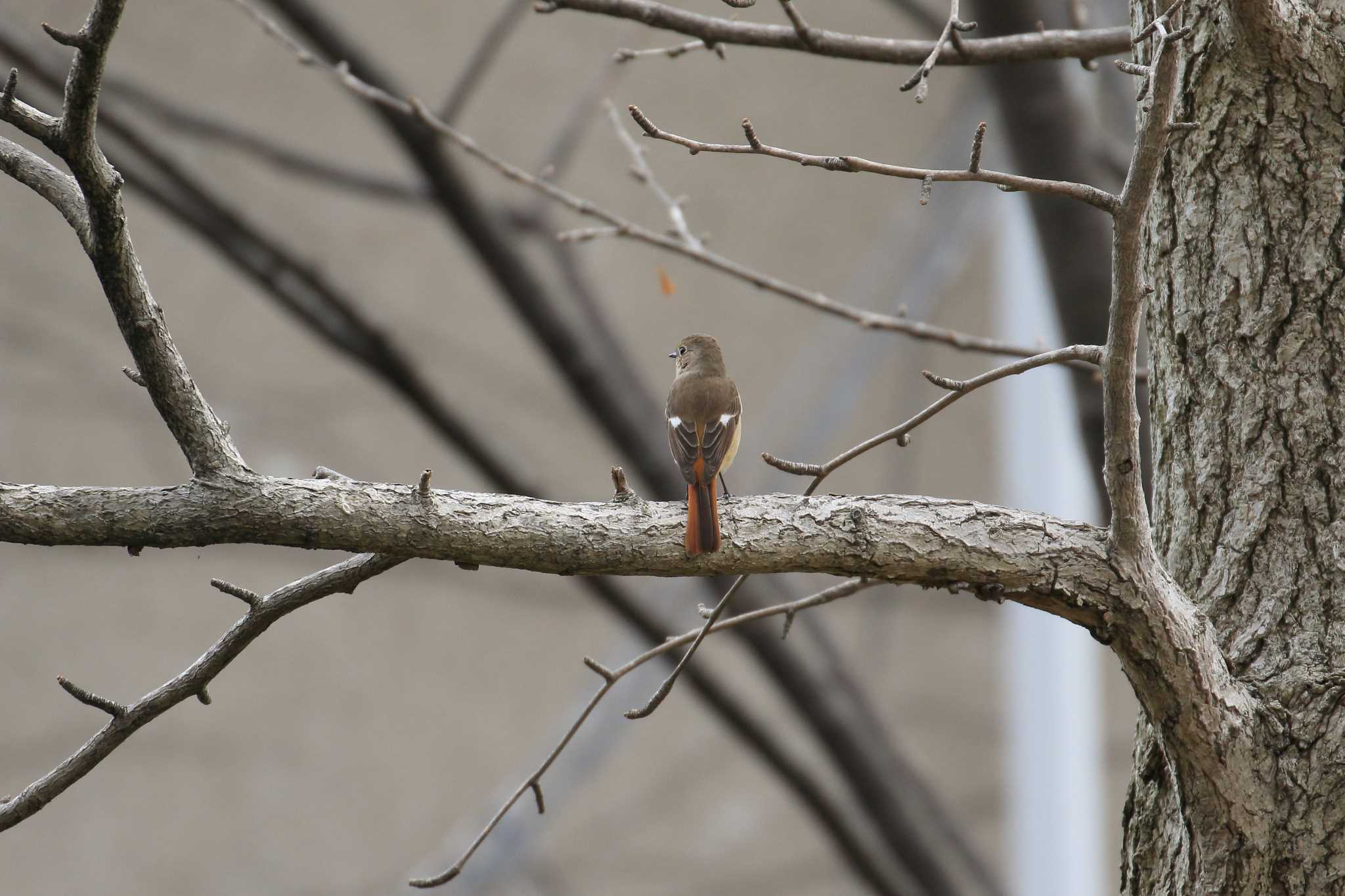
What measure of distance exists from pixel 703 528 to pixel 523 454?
3697 millimetres

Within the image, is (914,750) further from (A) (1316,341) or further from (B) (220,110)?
(A) (1316,341)

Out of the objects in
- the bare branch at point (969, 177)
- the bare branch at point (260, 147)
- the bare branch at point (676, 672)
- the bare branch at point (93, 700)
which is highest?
the bare branch at point (260, 147)

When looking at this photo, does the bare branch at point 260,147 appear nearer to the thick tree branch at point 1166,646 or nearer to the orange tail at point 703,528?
the orange tail at point 703,528

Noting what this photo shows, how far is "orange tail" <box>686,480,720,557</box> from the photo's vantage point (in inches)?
60.8

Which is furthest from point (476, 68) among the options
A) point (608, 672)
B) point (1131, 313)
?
point (1131, 313)

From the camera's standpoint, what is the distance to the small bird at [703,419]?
237cm

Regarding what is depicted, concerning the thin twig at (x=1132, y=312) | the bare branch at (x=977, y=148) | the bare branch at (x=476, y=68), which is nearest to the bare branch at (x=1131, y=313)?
the thin twig at (x=1132, y=312)

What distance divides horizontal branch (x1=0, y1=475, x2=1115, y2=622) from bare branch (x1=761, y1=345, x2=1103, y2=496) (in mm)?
57

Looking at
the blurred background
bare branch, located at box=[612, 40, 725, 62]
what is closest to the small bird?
bare branch, located at box=[612, 40, 725, 62]

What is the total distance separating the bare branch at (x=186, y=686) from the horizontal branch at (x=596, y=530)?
3.3 inches

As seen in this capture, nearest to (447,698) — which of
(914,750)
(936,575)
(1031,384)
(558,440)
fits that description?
(558,440)

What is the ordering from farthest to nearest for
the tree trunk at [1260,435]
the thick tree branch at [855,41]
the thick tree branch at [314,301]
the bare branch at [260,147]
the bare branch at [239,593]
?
the bare branch at [260,147], the thick tree branch at [314,301], the thick tree branch at [855,41], the tree trunk at [1260,435], the bare branch at [239,593]

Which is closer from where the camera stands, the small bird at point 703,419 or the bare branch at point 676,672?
the bare branch at point 676,672

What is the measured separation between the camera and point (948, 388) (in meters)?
1.60
